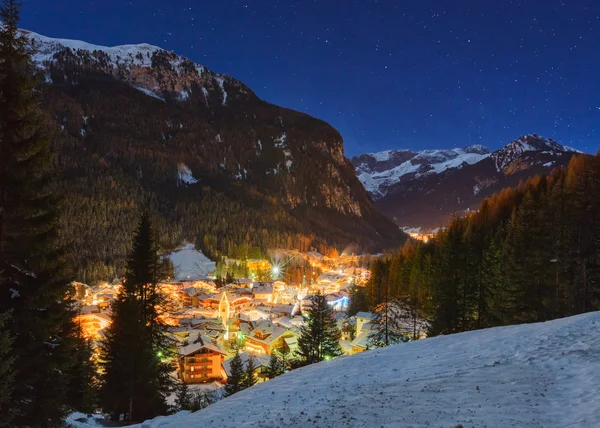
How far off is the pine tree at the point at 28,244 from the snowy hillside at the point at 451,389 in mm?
5033

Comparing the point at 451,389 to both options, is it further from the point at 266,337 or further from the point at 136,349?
the point at 266,337

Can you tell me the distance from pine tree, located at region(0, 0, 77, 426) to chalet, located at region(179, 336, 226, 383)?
4889cm

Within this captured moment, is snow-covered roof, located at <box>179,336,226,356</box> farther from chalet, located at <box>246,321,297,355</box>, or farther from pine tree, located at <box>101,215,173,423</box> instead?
pine tree, located at <box>101,215,173,423</box>

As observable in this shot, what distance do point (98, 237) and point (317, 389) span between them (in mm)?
187835

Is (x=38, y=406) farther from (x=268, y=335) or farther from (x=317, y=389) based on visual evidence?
(x=268, y=335)

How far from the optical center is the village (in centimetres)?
5903

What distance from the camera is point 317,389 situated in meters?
16.0

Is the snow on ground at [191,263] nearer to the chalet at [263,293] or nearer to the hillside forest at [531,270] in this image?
the chalet at [263,293]

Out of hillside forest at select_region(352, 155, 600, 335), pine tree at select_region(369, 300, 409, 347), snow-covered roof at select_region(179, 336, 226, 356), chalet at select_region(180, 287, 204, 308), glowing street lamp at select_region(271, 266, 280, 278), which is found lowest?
Answer: snow-covered roof at select_region(179, 336, 226, 356)

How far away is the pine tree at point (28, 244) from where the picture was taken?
1177cm

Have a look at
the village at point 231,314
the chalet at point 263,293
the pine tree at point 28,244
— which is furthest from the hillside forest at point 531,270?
the chalet at point 263,293

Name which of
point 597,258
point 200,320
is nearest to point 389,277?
point 597,258

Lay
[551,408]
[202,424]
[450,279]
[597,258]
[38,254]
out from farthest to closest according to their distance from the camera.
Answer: [450,279]
[597,258]
[202,424]
[38,254]
[551,408]

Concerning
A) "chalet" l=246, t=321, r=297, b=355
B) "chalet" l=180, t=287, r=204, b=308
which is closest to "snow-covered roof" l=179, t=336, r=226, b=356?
"chalet" l=246, t=321, r=297, b=355
